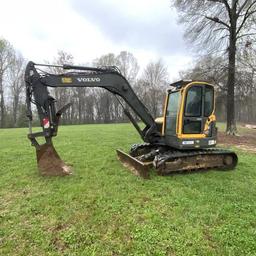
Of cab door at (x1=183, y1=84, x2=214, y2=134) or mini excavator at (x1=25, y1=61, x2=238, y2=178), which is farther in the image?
cab door at (x1=183, y1=84, x2=214, y2=134)

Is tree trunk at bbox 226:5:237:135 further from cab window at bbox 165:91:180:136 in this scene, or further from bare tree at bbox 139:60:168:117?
bare tree at bbox 139:60:168:117

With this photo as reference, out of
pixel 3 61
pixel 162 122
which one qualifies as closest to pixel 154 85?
pixel 3 61

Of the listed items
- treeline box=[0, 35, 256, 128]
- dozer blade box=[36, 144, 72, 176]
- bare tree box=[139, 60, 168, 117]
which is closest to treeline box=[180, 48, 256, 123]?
treeline box=[0, 35, 256, 128]

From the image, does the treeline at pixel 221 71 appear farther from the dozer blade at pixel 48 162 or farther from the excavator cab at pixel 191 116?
the dozer blade at pixel 48 162

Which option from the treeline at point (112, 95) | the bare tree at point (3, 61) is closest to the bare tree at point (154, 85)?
the treeline at point (112, 95)

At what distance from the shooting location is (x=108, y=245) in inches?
136

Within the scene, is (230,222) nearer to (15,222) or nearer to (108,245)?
(108,245)

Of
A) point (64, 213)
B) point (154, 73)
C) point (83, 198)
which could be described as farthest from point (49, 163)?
point (154, 73)

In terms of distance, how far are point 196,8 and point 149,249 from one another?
16.4 m

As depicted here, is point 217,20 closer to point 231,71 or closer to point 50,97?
point 231,71

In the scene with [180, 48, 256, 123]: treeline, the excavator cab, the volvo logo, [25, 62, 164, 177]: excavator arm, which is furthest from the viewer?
[180, 48, 256, 123]: treeline

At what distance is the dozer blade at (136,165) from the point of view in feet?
20.4

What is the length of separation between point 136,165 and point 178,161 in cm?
110

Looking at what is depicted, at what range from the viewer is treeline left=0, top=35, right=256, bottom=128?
1723 cm
